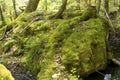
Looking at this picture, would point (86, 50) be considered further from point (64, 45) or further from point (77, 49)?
point (64, 45)

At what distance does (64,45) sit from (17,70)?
2.06 meters

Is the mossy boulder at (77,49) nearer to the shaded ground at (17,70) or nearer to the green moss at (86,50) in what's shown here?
the green moss at (86,50)

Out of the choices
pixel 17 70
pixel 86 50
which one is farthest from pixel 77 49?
pixel 17 70

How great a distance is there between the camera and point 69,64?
8070 mm

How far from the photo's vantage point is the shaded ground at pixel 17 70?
8.61 metres

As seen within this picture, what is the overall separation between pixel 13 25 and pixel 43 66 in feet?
17.1

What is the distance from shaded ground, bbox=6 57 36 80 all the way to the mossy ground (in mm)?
209

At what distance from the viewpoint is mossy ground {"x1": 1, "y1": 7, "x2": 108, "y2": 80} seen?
8102 mm

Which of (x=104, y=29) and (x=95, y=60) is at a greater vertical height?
(x=104, y=29)

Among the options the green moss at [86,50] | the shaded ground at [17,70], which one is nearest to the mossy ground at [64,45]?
the green moss at [86,50]

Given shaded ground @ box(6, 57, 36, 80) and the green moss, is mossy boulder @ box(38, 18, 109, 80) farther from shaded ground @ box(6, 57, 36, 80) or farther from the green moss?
shaded ground @ box(6, 57, 36, 80)

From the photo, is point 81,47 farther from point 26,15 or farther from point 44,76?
point 26,15

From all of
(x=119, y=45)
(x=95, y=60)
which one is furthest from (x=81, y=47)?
(x=119, y=45)

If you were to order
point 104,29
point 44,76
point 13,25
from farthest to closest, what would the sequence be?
1. point 13,25
2. point 104,29
3. point 44,76
